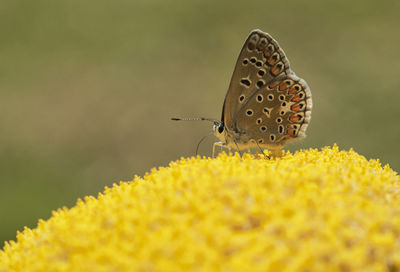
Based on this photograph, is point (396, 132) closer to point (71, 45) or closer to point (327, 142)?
point (327, 142)

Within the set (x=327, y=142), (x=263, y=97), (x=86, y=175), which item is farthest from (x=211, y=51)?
(x=263, y=97)

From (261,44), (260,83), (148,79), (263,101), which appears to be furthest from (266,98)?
(148,79)

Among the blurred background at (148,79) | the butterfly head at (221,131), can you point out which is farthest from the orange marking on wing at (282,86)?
the blurred background at (148,79)

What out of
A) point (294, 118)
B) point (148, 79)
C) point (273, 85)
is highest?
point (148, 79)

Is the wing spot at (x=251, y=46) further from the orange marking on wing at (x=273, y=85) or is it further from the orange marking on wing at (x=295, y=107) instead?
the orange marking on wing at (x=295, y=107)

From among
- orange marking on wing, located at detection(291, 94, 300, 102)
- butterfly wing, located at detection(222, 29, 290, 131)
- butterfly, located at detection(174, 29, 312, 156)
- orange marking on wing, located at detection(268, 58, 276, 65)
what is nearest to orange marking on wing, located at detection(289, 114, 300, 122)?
butterfly, located at detection(174, 29, 312, 156)

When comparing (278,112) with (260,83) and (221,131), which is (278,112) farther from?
(221,131)
